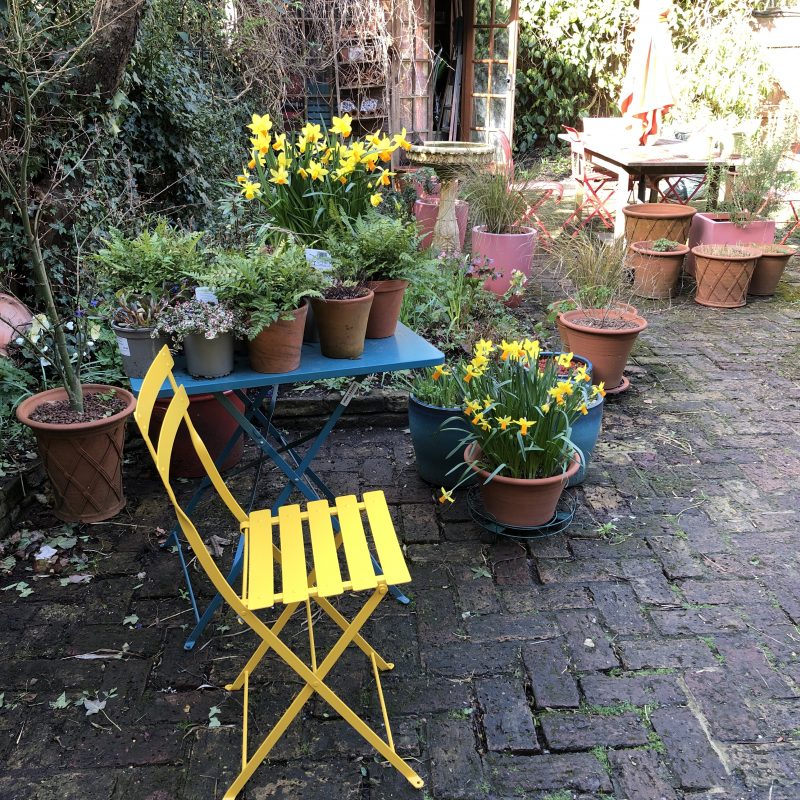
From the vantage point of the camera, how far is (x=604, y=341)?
4.18 m

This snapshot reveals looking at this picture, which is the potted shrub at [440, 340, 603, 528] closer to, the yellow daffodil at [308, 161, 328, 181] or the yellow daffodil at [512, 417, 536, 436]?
the yellow daffodil at [512, 417, 536, 436]

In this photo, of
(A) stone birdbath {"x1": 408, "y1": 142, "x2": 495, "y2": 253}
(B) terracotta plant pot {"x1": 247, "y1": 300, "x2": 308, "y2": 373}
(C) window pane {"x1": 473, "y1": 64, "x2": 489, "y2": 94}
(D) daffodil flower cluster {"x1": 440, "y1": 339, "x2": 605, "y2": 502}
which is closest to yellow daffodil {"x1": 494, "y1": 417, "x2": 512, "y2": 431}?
(D) daffodil flower cluster {"x1": 440, "y1": 339, "x2": 605, "y2": 502}

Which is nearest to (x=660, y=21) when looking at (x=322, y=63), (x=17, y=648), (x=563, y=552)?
(x=322, y=63)

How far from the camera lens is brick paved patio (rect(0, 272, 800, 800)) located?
2047 mm

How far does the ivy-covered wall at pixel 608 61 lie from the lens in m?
9.88

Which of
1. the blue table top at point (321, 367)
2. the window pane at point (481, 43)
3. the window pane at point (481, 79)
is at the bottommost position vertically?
the blue table top at point (321, 367)

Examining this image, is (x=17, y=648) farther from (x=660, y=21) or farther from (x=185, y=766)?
(x=660, y=21)

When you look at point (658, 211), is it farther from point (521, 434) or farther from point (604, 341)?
point (521, 434)

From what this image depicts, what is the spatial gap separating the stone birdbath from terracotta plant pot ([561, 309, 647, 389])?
5.77 feet

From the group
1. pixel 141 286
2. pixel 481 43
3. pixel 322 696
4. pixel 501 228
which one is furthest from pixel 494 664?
pixel 481 43

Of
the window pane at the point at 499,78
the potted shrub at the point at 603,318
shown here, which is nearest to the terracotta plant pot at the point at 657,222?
the potted shrub at the point at 603,318

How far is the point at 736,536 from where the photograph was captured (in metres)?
3.09

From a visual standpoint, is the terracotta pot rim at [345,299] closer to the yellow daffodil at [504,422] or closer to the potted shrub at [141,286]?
the potted shrub at [141,286]

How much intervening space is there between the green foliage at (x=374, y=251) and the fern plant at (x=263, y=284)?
211mm
